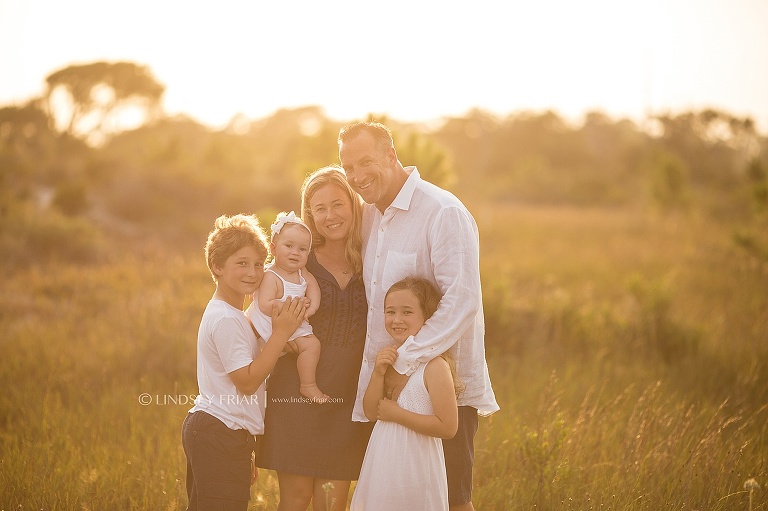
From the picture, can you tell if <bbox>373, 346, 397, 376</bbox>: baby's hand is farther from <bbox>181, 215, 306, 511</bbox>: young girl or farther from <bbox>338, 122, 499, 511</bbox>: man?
<bbox>181, 215, 306, 511</bbox>: young girl

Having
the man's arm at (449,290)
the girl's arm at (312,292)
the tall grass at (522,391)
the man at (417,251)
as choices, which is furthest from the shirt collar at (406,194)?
the tall grass at (522,391)

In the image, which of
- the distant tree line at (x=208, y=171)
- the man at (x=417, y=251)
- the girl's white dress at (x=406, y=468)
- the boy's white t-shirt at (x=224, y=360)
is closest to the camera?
the girl's white dress at (x=406, y=468)

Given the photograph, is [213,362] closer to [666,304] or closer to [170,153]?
[666,304]

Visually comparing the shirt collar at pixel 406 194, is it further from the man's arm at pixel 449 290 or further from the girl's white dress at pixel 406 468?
the girl's white dress at pixel 406 468

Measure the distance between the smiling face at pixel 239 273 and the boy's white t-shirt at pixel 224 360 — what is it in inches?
2.7

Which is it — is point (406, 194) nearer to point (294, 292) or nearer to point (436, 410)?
point (294, 292)

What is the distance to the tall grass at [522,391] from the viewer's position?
4727mm

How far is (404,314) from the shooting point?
362 centimetres

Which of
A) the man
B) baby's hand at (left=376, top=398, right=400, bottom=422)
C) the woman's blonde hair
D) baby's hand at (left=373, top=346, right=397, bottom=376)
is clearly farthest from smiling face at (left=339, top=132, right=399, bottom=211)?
baby's hand at (left=376, top=398, right=400, bottom=422)

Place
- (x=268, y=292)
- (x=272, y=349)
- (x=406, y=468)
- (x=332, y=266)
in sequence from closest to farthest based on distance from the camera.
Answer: (x=406, y=468)
(x=272, y=349)
(x=268, y=292)
(x=332, y=266)

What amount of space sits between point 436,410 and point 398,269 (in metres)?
0.73

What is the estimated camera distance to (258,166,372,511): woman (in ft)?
12.5

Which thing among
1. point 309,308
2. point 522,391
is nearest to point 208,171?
point 522,391

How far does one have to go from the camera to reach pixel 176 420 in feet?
19.4
